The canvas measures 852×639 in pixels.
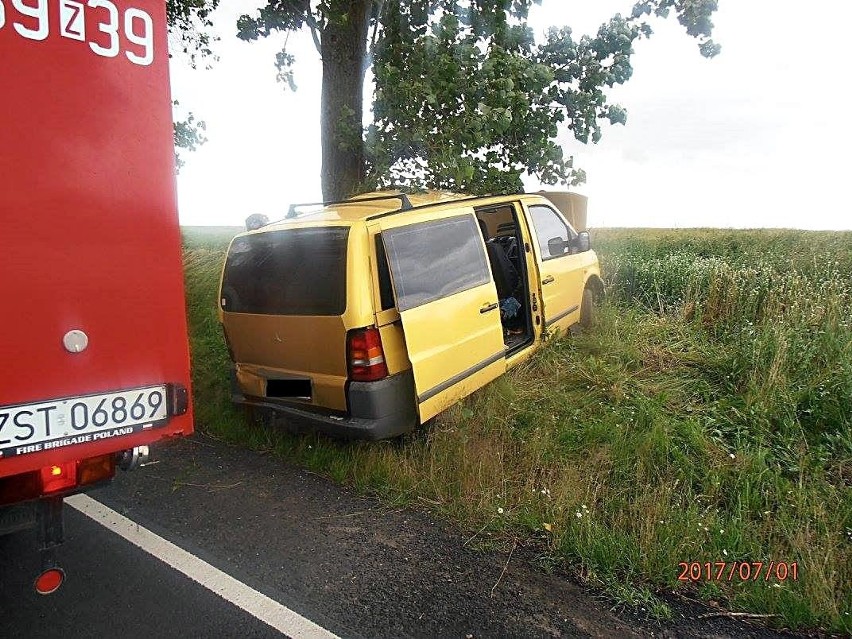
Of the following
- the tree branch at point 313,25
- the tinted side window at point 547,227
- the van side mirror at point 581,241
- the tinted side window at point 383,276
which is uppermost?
the tree branch at point 313,25

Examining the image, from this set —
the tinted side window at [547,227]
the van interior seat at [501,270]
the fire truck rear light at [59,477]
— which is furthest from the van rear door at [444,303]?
the fire truck rear light at [59,477]

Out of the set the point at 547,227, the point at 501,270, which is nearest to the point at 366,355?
the point at 501,270

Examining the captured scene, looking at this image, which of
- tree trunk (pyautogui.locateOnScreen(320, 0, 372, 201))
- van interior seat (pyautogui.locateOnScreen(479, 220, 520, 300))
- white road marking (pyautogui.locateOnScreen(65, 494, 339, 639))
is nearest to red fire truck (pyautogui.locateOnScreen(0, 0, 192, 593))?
white road marking (pyautogui.locateOnScreen(65, 494, 339, 639))

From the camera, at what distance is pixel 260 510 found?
3.77 m

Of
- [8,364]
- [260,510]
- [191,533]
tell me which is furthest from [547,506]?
[8,364]

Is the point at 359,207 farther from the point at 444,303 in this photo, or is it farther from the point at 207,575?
the point at 207,575

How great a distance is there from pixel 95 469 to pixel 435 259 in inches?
101

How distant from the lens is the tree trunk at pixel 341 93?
7.86 m

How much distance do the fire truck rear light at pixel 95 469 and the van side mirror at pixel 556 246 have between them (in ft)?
15.0

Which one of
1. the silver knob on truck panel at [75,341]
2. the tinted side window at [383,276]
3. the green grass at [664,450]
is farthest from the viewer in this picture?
the tinted side window at [383,276]

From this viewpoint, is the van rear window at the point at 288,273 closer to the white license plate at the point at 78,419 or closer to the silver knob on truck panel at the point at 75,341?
the white license plate at the point at 78,419

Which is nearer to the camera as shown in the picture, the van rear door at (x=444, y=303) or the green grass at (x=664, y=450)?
the green grass at (x=664, y=450)
